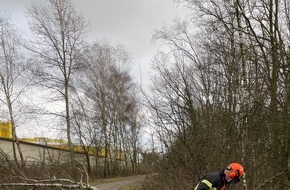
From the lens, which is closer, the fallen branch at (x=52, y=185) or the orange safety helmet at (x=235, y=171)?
the orange safety helmet at (x=235, y=171)

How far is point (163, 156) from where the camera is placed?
1245cm

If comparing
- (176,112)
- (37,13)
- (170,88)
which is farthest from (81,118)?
(176,112)

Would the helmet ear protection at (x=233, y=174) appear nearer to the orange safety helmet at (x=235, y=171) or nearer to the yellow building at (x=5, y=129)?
the orange safety helmet at (x=235, y=171)

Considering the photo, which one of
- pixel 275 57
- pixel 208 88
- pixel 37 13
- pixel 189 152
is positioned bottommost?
pixel 189 152

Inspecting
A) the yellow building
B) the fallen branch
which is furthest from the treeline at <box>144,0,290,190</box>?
the yellow building

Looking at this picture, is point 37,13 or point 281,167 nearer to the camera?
point 281,167

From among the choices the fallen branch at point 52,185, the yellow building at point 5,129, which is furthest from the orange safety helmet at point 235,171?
the yellow building at point 5,129

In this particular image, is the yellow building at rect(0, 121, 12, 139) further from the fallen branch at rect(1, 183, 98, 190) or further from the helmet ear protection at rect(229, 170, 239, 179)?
the helmet ear protection at rect(229, 170, 239, 179)

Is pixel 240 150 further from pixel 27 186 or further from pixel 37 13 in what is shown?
pixel 37 13

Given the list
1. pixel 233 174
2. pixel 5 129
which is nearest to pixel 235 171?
pixel 233 174

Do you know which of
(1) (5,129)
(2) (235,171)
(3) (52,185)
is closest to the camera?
(2) (235,171)

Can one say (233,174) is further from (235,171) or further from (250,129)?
(250,129)

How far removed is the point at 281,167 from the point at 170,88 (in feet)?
30.1

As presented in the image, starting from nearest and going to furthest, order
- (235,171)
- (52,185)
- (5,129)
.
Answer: (235,171), (52,185), (5,129)
